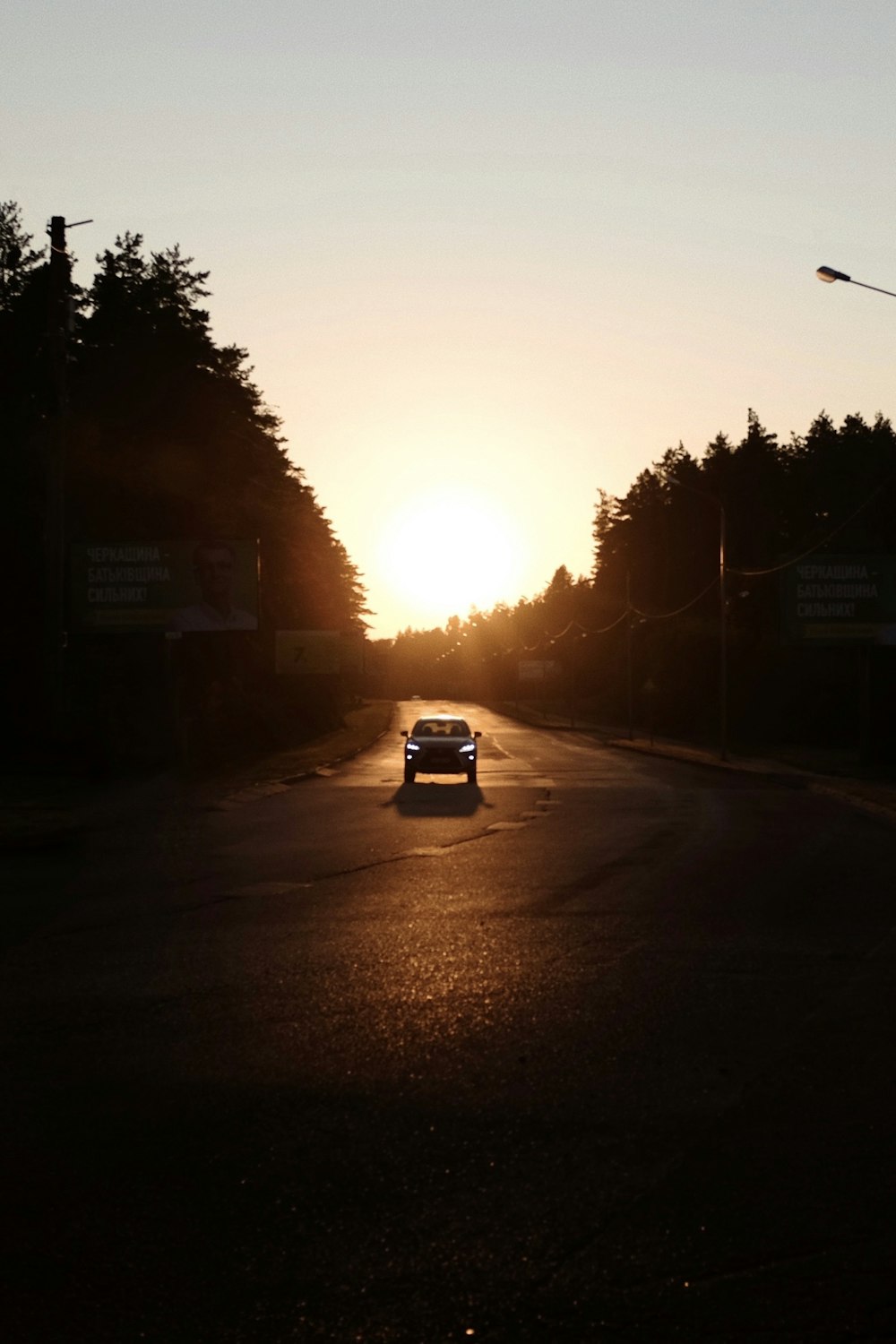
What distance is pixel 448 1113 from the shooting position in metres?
6.48

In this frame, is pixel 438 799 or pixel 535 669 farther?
pixel 535 669

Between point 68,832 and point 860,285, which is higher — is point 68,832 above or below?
below

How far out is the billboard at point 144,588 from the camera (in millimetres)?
44125

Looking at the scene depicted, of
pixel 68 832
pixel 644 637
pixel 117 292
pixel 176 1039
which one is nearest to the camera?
pixel 176 1039

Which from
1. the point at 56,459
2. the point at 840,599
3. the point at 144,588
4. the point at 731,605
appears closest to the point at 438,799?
the point at 56,459

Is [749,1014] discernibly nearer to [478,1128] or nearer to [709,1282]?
[478,1128]

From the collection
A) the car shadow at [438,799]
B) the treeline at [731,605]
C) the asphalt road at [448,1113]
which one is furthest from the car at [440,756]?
the asphalt road at [448,1113]

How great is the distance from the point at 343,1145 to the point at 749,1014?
3526 millimetres

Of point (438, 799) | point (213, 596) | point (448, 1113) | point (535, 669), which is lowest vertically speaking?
point (438, 799)

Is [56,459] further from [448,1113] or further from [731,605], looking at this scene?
[731,605]

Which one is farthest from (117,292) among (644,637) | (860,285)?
(644,637)

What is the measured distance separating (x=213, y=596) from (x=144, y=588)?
6.73ft

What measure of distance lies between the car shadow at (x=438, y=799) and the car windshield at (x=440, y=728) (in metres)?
1.98

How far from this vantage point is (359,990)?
30.7 ft
